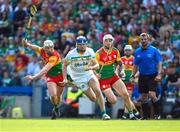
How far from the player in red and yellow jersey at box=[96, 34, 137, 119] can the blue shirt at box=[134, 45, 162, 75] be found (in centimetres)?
86

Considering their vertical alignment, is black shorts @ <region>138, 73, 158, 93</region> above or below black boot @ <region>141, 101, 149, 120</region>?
above

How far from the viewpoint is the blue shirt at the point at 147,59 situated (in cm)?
2400

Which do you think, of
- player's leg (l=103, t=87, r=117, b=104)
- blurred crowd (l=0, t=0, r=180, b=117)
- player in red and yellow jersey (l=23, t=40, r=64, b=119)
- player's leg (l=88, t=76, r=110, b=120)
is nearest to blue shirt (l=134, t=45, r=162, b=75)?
player's leg (l=103, t=87, r=117, b=104)

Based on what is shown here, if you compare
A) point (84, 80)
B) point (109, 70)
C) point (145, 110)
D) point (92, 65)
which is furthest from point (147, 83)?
point (92, 65)

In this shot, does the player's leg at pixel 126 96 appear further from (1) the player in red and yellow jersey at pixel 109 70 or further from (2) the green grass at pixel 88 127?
(2) the green grass at pixel 88 127

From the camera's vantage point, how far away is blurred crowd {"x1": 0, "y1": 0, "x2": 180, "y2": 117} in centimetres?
2909

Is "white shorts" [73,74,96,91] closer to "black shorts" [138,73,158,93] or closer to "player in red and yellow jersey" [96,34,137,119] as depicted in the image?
"player in red and yellow jersey" [96,34,137,119]

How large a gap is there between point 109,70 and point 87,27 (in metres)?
8.89

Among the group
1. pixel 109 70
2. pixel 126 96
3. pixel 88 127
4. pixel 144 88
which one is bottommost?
pixel 88 127

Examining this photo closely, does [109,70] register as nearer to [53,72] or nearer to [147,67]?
[147,67]

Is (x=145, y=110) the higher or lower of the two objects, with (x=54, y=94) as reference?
lower

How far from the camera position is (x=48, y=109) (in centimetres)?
2972

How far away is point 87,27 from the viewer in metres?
32.2

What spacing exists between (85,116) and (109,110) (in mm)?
935
